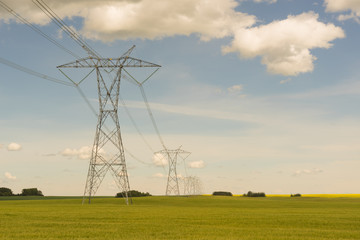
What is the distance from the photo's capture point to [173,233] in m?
27.3

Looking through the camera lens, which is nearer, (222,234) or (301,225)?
(222,234)

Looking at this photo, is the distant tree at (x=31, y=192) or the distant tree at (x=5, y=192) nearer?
the distant tree at (x=5, y=192)

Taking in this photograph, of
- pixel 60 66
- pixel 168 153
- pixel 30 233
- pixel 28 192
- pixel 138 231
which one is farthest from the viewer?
pixel 28 192

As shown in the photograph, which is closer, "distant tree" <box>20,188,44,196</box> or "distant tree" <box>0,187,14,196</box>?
"distant tree" <box>0,187,14,196</box>

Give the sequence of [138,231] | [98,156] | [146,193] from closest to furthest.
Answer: [138,231] → [98,156] → [146,193]

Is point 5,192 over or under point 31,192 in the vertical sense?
under

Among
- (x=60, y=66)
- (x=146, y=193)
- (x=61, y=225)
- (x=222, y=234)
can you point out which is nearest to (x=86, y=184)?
(x=60, y=66)

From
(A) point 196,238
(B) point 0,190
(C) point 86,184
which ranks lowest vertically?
(A) point 196,238

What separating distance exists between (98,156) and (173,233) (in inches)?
1548

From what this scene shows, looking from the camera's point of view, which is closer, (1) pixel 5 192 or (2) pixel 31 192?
(1) pixel 5 192

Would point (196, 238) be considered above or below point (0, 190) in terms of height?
below

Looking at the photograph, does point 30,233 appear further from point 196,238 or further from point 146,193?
point 146,193

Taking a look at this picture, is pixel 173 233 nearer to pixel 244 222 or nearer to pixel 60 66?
pixel 244 222

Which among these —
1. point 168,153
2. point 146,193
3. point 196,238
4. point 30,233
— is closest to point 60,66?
point 30,233
